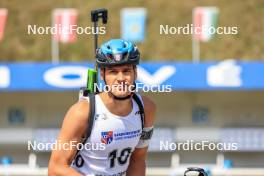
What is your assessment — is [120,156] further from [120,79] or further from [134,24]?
[134,24]

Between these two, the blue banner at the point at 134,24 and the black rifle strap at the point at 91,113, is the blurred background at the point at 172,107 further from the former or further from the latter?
the black rifle strap at the point at 91,113

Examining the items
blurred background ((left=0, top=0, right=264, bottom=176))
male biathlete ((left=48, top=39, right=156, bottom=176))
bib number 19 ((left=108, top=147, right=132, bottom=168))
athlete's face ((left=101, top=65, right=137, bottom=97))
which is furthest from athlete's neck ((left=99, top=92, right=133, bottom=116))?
blurred background ((left=0, top=0, right=264, bottom=176))

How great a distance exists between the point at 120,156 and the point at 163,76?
33.4 feet

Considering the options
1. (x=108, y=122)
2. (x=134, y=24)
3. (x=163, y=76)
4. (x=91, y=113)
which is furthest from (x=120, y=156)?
(x=134, y=24)

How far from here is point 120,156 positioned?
501 centimetres

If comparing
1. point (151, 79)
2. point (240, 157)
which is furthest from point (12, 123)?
point (240, 157)

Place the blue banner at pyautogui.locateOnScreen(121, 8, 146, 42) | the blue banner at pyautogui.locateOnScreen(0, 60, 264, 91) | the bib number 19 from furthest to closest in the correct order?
the blue banner at pyautogui.locateOnScreen(121, 8, 146, 42)
the blue banner at pyautogui.locateOnScreen(0, 60, 264, 91)
the bib number 19

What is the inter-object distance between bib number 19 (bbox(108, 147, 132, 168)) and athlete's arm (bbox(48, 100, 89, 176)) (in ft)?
0.93

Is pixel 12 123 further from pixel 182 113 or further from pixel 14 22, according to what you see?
pixel 14 22

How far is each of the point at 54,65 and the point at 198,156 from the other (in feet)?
12.1

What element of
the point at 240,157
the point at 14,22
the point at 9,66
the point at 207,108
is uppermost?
the point at 14,22

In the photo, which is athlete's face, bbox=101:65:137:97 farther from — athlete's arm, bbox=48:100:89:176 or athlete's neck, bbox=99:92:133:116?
athlete's arm, bbox=48:100:89:176

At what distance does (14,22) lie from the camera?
36250 mm

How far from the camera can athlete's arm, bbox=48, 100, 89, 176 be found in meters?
4.66
